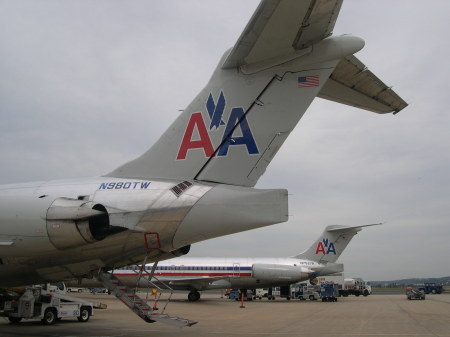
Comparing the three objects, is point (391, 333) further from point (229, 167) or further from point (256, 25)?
point (256, 25)

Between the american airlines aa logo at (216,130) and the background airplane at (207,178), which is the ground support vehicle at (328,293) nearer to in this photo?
the background airplane at (207,178)

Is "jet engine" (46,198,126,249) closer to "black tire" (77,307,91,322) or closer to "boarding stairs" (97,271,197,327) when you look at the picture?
"boarding stairs" (97,271,197,327)

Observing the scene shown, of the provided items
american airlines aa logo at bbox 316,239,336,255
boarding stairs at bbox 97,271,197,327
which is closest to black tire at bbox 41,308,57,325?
boarding stairs at bbox 97,271,197,327

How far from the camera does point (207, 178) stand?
7199 millimetres

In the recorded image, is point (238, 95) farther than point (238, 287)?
No

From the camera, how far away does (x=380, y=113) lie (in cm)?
748

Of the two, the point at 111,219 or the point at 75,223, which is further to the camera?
the point at 111,219

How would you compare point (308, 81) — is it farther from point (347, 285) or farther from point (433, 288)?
point (433, 288)

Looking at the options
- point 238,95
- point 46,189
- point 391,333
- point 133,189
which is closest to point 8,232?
point 46,189

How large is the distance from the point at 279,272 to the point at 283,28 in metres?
24.7

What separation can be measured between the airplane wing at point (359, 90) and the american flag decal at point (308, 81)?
0.30 m

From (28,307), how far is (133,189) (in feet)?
23.5

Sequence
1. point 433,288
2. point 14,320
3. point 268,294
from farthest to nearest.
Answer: point 433,288 < point 268,294 < point 14,320

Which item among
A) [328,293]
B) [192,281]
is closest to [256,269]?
Answer: [192,281]
